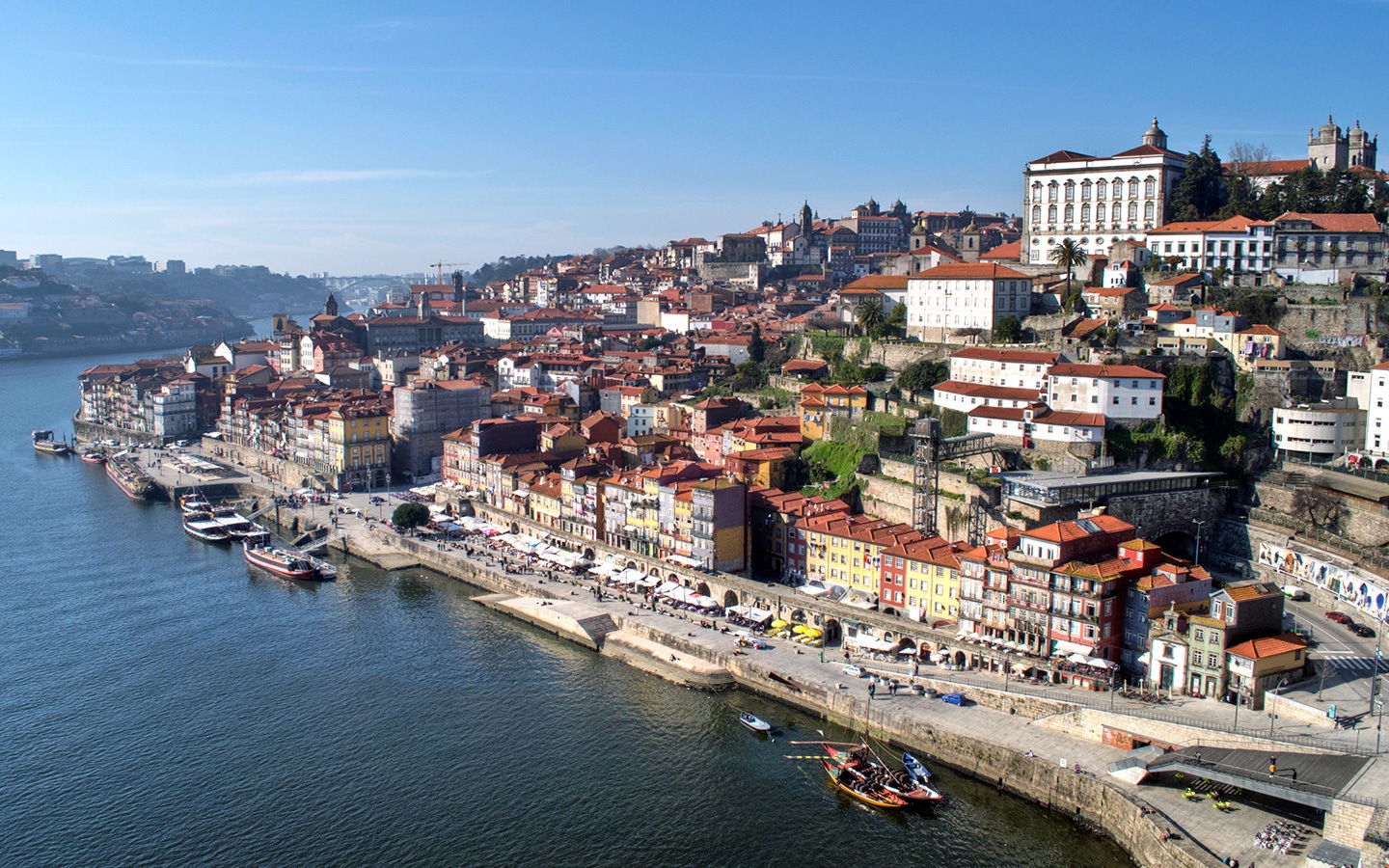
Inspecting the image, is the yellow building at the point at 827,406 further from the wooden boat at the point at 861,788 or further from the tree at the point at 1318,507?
the wooden boat at the point at 861,788

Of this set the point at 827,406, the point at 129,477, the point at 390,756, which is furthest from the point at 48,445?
the point at 390,756

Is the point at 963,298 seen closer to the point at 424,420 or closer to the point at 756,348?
the point at 756,348

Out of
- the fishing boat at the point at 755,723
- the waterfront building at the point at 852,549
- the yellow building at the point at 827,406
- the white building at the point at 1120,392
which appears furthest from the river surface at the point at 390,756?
the white building at the point at 1120,392

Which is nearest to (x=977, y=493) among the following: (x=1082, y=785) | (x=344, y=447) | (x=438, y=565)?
(x=1082, y=785)

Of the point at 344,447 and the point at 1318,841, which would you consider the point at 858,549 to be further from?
the point at 344,447

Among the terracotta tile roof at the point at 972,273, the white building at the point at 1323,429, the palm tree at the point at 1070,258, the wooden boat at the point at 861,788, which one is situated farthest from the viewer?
the palm tree at the point at 1070,258

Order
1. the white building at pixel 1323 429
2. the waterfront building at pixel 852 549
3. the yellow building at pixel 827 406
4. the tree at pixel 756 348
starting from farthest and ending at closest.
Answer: the tree at pixel 756 348, the yellow building at pixel 827 406, the white building at pixel 1323 429, the waterfront building at pixel 852 549

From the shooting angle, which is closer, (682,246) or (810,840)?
(810,840)

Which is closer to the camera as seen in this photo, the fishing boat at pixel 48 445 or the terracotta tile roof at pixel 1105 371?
the terracotta tile roof at pixel 1105 371
